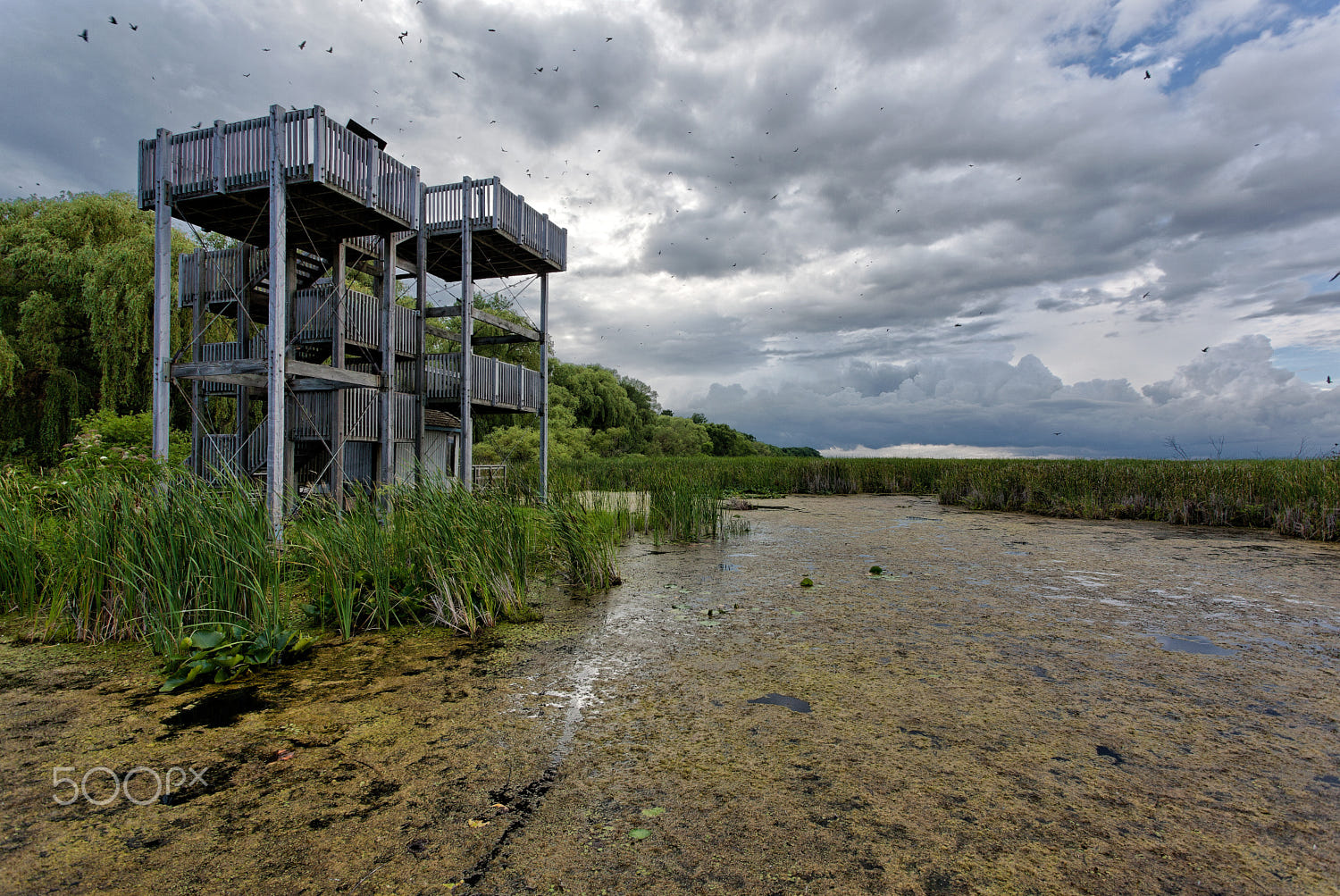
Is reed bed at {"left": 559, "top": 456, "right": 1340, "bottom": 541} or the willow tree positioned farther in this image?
the willow tree

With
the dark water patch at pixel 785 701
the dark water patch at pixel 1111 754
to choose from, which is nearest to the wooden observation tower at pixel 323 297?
the dark water patch at pixel 785 701

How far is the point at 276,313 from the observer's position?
7.67 metres

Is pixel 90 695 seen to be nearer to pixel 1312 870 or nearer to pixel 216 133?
pixel 1312 870

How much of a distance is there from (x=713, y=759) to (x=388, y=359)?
9745mm

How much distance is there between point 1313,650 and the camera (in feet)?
12.9

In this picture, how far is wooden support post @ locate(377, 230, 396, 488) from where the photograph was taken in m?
10.5

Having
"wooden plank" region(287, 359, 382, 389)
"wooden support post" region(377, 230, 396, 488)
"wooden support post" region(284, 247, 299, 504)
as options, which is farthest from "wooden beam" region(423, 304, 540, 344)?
"wooden plank" region(287, 359, 382, 389)

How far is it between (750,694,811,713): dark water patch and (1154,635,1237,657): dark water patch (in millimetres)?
2529

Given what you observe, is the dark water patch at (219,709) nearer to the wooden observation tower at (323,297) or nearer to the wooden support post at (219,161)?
the wooden observation tower at (323,297)

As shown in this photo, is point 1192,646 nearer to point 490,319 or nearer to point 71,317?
point 490,319

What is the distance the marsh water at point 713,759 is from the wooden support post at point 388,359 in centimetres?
667

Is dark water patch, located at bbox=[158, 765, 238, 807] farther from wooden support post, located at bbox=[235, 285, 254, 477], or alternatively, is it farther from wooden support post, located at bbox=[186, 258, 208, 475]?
wooden support post, located at bbox=[186, 258, 208, 475]

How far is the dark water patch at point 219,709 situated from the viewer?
9.01 ft

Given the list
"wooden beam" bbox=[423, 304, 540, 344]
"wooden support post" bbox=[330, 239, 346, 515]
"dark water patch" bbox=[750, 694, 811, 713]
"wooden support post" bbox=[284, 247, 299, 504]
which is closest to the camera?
"dark water patch" bbox=[750, 694, 811, 713]
